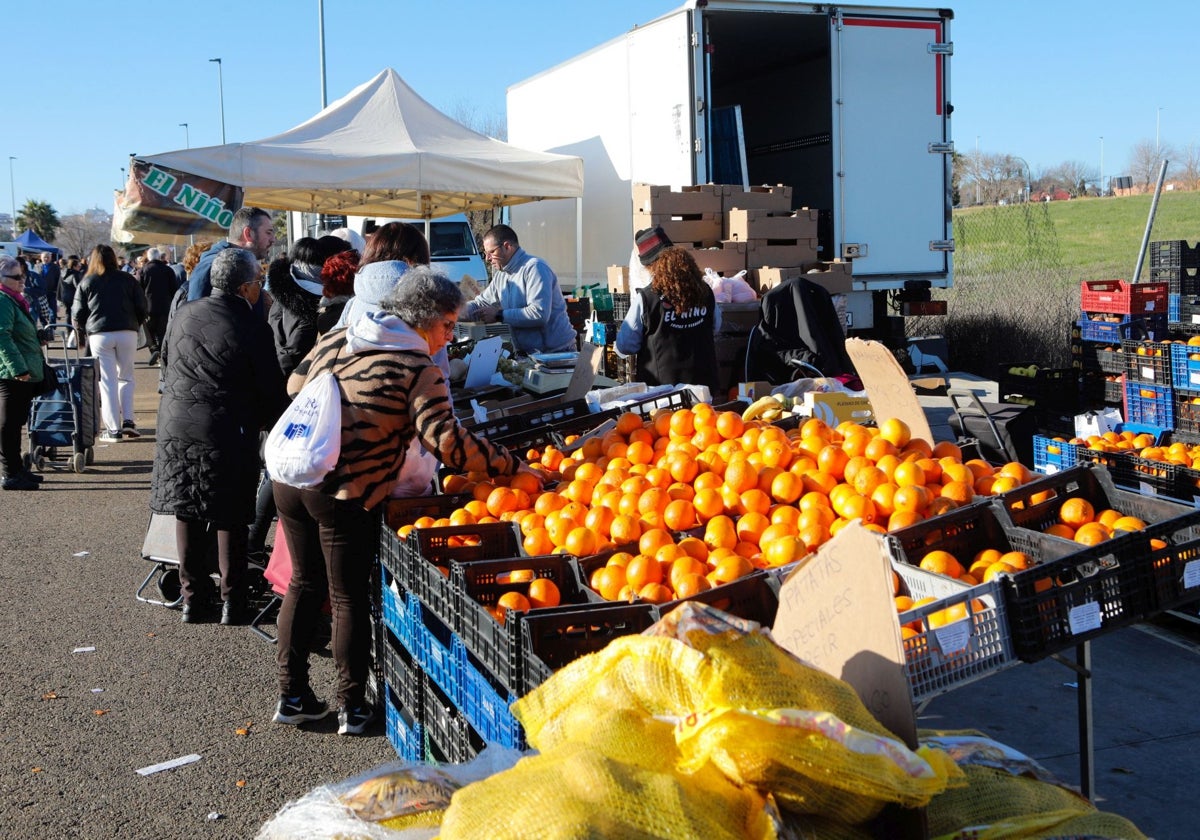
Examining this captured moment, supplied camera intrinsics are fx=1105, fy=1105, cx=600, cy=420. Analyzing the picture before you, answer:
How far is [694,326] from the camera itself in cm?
705

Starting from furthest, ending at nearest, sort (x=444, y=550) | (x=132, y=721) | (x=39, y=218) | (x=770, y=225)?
(x=39, y=218) < (x=770, y=225) < (x=132, y=721) < (x=444, y=550)

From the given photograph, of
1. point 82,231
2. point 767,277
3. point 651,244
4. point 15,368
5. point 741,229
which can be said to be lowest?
point 15,368

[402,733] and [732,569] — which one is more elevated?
[732,569]

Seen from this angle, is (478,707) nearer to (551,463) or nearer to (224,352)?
(551,463)

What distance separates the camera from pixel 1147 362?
775 cm

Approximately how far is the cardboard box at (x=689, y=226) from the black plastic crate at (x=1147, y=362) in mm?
3473

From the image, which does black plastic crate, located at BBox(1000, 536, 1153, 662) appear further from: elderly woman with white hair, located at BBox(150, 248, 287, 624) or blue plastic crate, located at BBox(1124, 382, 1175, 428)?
blue plastic crate, located at BBox(1124, 382, 1175, 428)

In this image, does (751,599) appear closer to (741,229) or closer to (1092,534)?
(1092,534)

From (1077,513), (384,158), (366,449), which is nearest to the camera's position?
(1077,513)

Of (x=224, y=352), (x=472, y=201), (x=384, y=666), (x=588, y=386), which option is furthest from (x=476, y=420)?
(x=472, y=201)

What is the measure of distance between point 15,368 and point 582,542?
737 cm

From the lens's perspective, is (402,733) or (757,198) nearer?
(402,733)

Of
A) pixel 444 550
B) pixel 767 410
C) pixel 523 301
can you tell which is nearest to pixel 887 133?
pixel 523 301

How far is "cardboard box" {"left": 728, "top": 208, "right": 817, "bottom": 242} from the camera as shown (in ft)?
31.0
